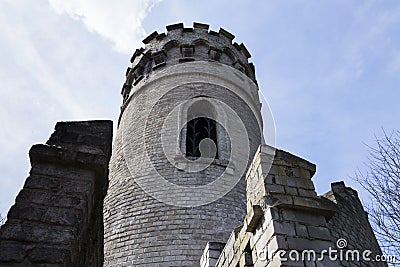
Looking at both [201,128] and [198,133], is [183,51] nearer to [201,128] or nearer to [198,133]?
[201,128]

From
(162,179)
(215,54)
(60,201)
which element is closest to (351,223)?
(162,179)

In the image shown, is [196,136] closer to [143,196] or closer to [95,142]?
[143,196]

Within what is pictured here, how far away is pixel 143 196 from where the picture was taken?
7.69 m

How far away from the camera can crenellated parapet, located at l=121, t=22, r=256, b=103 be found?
12094mm

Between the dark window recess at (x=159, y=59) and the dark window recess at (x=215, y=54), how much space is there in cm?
157

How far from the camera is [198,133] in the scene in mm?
10148

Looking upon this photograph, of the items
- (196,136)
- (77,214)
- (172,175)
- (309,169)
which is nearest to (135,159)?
(172,175)

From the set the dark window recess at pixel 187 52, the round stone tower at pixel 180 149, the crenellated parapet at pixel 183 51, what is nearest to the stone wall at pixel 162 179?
the round stone tower at pixel 180 149

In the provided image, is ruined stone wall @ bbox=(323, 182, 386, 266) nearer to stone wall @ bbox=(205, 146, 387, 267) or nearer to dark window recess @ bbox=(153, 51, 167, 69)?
stone wall @ bbox=(205, 146, 387, 267)

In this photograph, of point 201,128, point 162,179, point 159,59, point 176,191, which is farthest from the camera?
point 159,59

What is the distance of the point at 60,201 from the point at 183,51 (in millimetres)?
10349

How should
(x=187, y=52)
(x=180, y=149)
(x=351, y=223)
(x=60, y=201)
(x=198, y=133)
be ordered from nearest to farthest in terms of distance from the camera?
(x=60, y=201) < (x=351, y=223) < (x=180, y=149) < (x=198, y=133) < (x=187, y=52)

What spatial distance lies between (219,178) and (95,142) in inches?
216

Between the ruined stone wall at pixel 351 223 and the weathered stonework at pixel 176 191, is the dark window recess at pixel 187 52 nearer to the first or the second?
the weathered stonework at pixel 176 191
